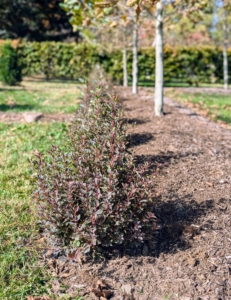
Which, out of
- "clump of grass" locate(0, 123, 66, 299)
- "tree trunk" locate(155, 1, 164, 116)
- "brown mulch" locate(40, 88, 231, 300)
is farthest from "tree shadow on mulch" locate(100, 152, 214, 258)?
"tree trunk" locate(155, 1, 164, 116)

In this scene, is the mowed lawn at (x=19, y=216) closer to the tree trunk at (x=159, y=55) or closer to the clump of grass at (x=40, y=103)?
the tree trunk at (x=159, y=55)

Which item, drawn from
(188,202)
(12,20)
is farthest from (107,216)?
→ (12,20)

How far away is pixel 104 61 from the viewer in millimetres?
17281

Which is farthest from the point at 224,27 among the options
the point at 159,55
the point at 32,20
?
the point at 32,20

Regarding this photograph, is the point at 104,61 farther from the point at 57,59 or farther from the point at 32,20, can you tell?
the point at 32,20

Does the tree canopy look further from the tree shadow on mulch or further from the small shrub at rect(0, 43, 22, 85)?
the tree shadow on mulch

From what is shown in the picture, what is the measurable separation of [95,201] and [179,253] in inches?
27.7

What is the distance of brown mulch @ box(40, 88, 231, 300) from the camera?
234 centimetres

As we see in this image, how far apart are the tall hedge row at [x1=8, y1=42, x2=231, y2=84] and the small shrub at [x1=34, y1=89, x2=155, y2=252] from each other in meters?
15.0

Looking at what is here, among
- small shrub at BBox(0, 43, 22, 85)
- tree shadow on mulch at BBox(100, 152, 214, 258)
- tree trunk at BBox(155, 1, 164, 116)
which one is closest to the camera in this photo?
tree shadow on mulch at BBox(100, 152, 214, 258)

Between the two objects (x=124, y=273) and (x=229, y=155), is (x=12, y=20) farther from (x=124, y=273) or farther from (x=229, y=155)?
(x=124, y=273)

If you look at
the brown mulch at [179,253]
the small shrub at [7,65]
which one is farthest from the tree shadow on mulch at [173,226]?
the small shrub at [7,65]

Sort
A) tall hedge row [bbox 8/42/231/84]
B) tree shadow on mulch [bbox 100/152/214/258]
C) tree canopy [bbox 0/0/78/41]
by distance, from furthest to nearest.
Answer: tree canopy [bbox 0/0/78/41] < tall hedge row [bbox 8/42/231/84] < tree shadow on mulch [bbox 100/152/214/258]

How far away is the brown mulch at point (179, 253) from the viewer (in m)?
2.34
